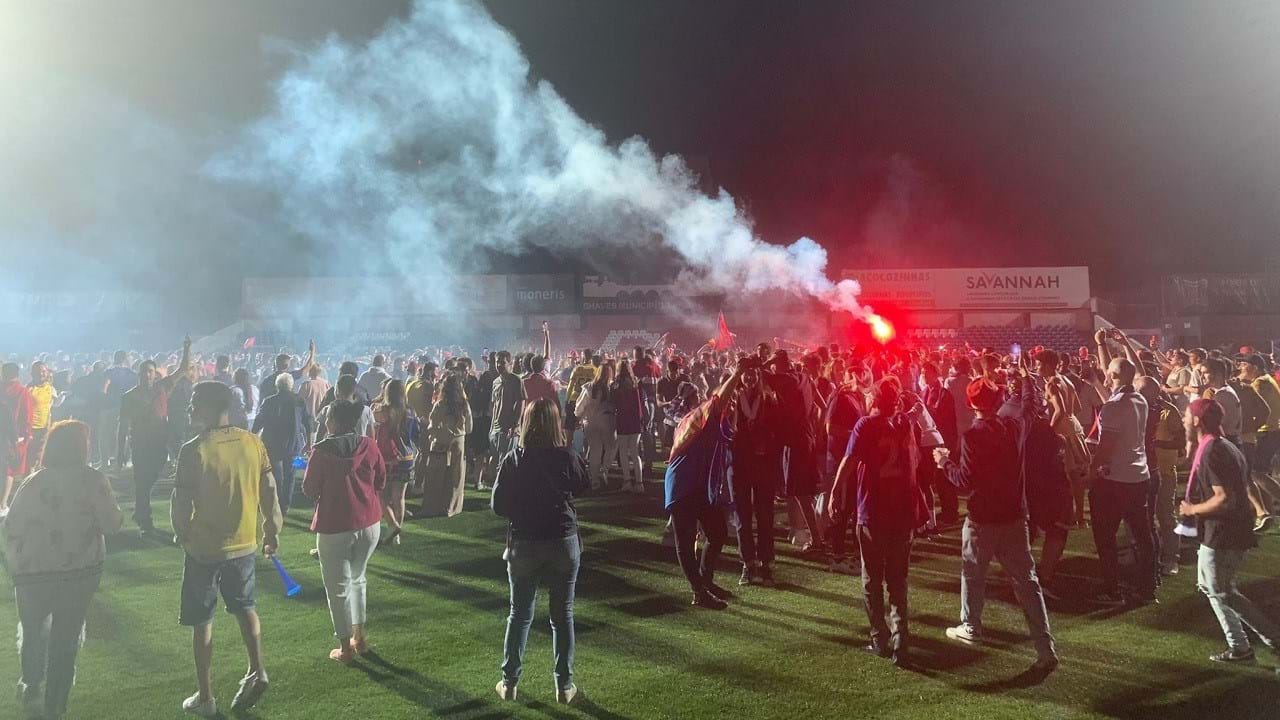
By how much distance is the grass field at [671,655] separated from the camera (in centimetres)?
414

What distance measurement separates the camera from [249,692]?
13.6ft

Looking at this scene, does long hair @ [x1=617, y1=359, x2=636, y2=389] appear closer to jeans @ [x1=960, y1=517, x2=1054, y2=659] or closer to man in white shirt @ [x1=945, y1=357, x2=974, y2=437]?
man in white shirt @ [x1=945, y1=357, x2=974, y2=437]

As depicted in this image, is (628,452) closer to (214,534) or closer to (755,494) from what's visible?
(755,494)

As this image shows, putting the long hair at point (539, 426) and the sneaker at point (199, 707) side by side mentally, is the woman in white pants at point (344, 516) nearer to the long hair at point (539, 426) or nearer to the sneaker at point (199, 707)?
the sneaker at point (199, 707)

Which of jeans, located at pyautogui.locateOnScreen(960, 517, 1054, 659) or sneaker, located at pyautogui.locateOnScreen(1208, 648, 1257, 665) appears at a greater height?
jeans, located at pyautogui.locateOnScreen(960, 517, 1054, 659)

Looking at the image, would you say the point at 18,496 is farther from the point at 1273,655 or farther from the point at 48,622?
the point at 1273,655

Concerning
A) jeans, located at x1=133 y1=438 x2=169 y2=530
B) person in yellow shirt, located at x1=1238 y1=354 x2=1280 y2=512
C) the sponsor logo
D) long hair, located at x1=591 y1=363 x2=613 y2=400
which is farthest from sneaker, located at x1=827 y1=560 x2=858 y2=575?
the sponsor logo

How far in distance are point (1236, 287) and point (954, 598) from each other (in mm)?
48889

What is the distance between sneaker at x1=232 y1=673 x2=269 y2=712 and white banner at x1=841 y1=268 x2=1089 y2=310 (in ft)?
134

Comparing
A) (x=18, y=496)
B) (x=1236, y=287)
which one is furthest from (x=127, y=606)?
(x=1236, y=287)

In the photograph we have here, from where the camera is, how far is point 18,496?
12.3 ft

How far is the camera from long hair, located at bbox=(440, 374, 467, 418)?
8.96 metres

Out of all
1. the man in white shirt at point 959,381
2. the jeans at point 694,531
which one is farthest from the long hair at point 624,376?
the jeans at point 694,531

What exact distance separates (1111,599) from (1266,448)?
18.1 feet
